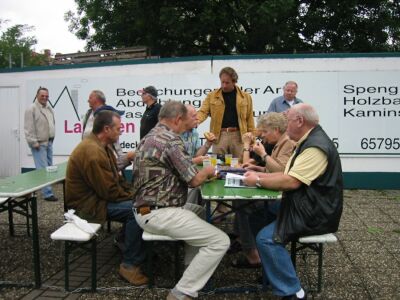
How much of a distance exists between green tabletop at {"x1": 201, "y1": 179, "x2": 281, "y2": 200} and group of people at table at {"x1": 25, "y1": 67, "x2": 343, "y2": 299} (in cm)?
9

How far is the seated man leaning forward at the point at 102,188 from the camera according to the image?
13.0 ft

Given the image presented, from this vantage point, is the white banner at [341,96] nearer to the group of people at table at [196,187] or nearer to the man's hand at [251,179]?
the group of people at table at [196,187]

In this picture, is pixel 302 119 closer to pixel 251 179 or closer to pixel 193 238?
pixel 251 179

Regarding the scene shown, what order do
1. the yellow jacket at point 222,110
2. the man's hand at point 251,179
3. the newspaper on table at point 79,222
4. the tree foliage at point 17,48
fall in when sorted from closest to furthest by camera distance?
the man's hand at point 251,179
the newspaper on table at point 79,222
the yellow jacket at point 222,110
the tree foliage at point 17,48

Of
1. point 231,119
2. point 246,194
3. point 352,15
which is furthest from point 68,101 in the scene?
point 352,15

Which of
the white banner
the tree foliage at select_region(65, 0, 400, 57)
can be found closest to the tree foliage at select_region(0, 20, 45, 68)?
the tree foliage at select_region(65, 0, 400, 57)

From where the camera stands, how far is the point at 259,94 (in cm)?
856

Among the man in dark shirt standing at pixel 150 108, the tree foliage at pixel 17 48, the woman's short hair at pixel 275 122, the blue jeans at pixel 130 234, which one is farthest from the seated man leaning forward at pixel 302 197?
the tree foliage at pixel 17 48

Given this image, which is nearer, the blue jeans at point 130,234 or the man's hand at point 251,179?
the man's hand at point 251,179

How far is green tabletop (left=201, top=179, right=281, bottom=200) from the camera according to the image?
3445 mm

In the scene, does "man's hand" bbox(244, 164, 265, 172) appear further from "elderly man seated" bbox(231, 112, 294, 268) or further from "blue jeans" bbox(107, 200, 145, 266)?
"blue jeans" bbox(107, 200, 145, 266)

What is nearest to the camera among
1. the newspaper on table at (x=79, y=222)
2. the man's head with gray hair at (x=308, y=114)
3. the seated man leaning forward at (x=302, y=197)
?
the seated man leaning forward at (x=302, y=197)

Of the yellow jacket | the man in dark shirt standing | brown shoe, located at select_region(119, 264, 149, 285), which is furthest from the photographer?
the man in dark shirt standing

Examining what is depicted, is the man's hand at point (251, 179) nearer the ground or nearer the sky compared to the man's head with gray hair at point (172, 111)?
nearer the ground
